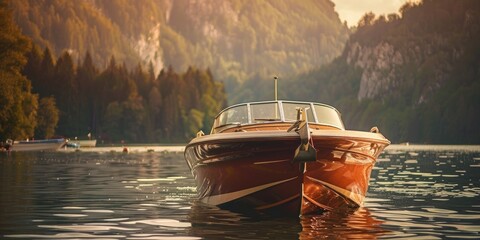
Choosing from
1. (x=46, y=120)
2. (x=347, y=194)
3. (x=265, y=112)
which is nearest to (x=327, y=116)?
(x=265, y=112)

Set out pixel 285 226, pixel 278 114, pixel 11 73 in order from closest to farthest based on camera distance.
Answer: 1. pixel 285 226
2. pixel 278 114
3. pixel 11 73

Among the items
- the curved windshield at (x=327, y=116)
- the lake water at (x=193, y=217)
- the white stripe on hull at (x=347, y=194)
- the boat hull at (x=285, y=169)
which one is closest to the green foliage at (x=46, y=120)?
the lake water at (x=193, y=217)

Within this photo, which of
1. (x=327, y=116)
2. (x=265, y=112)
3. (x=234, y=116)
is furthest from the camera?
(x=234, y=116)

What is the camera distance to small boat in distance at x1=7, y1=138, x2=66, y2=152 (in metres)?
106

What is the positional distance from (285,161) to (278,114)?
132 inches

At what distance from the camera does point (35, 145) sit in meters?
115

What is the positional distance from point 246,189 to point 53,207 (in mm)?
6524

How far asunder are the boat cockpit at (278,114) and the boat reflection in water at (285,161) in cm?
3

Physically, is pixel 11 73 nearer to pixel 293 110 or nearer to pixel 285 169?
pixel 293 110

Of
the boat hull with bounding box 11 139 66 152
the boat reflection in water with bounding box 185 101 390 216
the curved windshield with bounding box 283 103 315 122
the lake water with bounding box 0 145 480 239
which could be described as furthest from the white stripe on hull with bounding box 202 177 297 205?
the boat hull with bounding box 11 139 66 152

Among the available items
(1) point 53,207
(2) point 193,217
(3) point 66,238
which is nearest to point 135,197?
(1) point 53,207

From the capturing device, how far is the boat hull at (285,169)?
20.9 meters

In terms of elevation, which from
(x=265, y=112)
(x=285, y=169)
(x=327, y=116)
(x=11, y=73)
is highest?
(x=11, y=73)

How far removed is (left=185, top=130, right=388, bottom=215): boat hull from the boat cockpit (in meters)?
1.64
